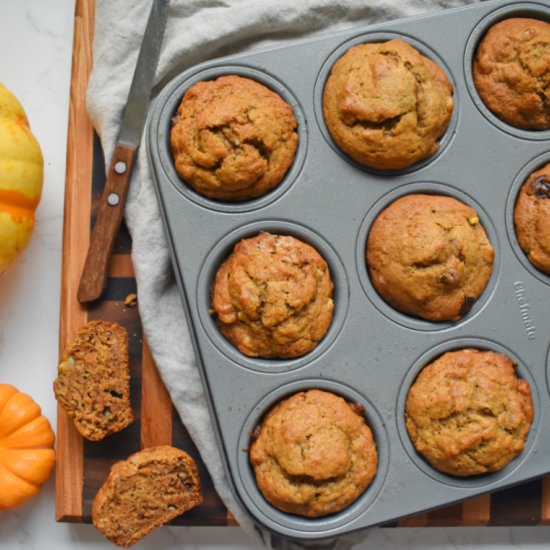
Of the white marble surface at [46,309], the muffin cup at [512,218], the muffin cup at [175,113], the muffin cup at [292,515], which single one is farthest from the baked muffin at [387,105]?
the white marble surface at [46,309]

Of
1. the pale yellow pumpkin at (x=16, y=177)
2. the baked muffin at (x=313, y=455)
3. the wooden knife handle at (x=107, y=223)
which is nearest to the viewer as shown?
the baked muffin at (x=313, y=455)

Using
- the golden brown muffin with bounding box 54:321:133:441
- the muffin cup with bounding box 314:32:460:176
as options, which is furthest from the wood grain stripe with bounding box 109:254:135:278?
the muffin cup with bounding box 314:32:460:176

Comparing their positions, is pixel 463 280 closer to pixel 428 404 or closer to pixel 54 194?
pixel 428 404

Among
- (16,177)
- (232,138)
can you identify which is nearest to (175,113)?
(232,138)

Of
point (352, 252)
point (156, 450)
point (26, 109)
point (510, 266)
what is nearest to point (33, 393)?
point (156, 450)

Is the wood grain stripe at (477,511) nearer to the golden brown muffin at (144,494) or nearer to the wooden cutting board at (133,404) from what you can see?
the wooden cutting board at (133,404)

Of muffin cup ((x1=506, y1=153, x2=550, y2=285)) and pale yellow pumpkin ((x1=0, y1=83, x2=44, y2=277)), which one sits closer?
muffin cup ((x1=506, y1=153, x2=550, y2=285))

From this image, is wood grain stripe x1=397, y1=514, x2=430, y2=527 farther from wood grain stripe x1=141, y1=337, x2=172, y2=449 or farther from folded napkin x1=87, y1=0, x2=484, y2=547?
wood grain stripe x1=141, y1=337, x2=172, y2=449
